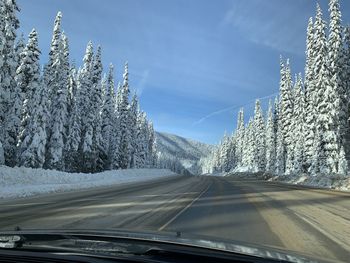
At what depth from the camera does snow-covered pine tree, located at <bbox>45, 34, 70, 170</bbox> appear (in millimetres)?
49812

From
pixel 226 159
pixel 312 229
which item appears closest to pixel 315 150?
pixel 312 229

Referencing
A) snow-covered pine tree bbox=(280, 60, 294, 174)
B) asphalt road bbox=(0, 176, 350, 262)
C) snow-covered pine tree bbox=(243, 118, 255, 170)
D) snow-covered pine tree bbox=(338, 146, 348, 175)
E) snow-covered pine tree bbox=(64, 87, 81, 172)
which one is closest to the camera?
asphalt road bbox=(0, 176, 350, 262)

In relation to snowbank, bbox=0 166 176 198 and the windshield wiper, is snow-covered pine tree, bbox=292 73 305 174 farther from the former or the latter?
the windshield wiper

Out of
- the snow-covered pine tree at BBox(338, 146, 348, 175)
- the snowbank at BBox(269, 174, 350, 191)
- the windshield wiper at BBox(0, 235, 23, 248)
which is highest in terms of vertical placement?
the snow-covered pine tree at BBox(338, 146, 348, 175)

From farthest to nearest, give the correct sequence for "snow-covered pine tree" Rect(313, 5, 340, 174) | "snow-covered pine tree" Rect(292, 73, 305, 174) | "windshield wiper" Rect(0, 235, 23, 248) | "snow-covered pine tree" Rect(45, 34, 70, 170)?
"snow-covered pine tree" Rect(292, 73, 305, 174) → "snow-covered pine tree" Rect(45, 34, 70, 170) → "snow-covered pine tree" Rect(313, 5, 340, 174) → "windshield wiper" Rect(0, 235, 23, 248)

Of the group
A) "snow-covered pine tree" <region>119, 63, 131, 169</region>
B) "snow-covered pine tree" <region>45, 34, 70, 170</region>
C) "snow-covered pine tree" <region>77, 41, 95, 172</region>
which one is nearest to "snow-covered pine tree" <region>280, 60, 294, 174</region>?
"snow-covered pine tree" <region>119, 63, 131, 169</region>

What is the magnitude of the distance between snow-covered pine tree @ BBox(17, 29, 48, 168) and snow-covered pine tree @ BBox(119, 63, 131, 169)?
2781cm

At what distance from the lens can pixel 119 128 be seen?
75625mm

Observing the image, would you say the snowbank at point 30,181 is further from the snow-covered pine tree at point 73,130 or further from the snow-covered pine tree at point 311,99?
the snow-covered pine tree at point 311,99

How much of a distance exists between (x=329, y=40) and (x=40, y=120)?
30281 millimetres

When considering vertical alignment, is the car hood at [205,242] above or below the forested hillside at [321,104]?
below

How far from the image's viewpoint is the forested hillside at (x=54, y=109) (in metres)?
36.2

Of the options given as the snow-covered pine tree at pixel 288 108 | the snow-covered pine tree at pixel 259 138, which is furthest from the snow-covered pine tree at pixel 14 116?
the snow-covered pine tree at pixel 259 138

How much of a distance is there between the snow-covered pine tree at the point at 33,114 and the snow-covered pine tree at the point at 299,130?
120 ft
